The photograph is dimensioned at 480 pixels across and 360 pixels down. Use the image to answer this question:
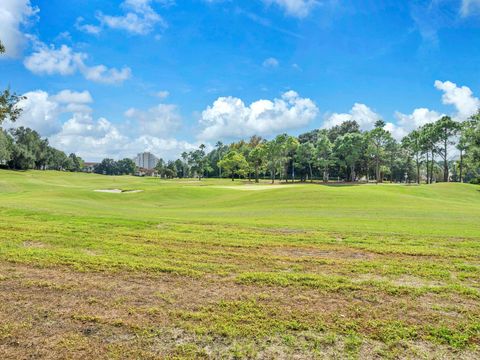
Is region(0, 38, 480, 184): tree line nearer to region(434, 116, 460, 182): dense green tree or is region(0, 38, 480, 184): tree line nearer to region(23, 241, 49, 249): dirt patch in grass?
region(434, 116, 460, 182): dense green tree

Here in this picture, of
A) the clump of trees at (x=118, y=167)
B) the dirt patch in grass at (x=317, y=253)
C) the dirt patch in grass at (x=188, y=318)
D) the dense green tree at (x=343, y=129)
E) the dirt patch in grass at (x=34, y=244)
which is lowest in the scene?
the dirt patch in grass at (x=188, y=318)

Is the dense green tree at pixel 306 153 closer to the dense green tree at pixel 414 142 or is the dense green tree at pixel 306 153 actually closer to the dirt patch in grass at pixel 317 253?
the dense green tree at pixel 414 142

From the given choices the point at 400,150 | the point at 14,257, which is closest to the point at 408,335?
the point at 14,257

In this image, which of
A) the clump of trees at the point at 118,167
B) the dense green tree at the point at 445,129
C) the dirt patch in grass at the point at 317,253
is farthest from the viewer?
Answer: the clump of trees at the point at 118,167

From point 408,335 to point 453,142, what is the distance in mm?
78455

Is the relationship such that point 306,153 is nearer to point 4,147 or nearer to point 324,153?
point 324,153

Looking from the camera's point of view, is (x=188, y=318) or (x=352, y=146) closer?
(x=188, y=318)

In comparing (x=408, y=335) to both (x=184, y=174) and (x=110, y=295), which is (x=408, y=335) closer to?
(x=110, y=295)

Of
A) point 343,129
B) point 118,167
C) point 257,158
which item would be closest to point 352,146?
point 257,158

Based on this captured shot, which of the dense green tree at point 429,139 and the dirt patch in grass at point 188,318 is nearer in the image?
the dirt patch in grass at point 188,318

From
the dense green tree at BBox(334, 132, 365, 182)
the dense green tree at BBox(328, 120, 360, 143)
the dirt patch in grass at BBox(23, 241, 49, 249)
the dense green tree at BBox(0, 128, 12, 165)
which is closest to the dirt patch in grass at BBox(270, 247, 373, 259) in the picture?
the dirt patch in grass at BBox(23, 241, 49, 249)

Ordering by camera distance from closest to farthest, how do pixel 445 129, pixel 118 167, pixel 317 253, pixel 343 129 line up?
pixel 317 253 < pixel 445 129 < pixel 343 129 < pixel 118 167

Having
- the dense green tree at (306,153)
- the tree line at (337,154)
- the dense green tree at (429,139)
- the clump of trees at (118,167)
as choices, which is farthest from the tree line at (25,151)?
the dense green tree at (429,139)

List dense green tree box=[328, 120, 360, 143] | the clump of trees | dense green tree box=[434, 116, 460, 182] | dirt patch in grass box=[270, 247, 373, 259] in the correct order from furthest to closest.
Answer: the clump of trees
dense green tree box=[328, 120, 360, 143]
dense green tree box=[434, 116, 460, 182]
dirt patch in grass box=[270, 247, 373, 259]
